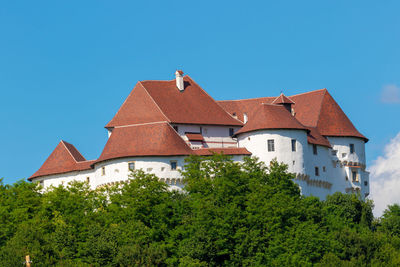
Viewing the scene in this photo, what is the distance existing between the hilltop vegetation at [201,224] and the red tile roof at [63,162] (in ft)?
16.7

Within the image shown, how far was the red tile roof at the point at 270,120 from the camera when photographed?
91188mm

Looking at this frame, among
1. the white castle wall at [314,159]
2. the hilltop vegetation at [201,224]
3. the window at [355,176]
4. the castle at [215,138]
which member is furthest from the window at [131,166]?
the window at [355,176]

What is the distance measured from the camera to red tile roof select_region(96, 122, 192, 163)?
90.1 metres

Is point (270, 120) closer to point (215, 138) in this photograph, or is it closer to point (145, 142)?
point (215, 138)

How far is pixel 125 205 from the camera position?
86125 mm

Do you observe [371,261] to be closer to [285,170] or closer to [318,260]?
[318,260]

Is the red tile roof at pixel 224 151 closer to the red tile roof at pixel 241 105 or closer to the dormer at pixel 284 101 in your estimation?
the dormer at pixel 284 101

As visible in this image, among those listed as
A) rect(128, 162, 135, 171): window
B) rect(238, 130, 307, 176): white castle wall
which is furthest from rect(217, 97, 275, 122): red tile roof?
rect(128, 162, 135, 171): window

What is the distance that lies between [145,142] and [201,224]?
11.3 metres

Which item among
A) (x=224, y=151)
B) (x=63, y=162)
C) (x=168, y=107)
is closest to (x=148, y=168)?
(x=224, y=151)

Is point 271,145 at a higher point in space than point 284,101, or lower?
lower

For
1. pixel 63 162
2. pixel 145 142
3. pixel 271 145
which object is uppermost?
pixel 145 142

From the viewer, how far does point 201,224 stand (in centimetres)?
8319

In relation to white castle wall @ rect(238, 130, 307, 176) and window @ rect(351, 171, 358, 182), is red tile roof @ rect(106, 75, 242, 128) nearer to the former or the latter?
white castle wall @ rect(238, 130, 307, 176)
